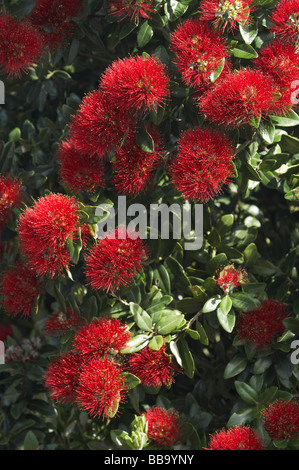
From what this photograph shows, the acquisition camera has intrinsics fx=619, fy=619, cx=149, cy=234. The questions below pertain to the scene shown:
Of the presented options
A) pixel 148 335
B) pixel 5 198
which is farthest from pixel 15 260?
pixel 148 335

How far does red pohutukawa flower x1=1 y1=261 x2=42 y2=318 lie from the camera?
5.26ft

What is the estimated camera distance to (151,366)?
1.47 m

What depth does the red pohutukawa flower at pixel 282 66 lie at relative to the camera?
1.44 meters

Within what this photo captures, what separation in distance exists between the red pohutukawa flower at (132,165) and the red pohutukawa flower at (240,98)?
0.57 ft

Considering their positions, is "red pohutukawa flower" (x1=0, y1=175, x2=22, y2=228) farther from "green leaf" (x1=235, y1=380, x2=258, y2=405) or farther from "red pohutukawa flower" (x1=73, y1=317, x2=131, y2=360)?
"green leaf" (x1=235, y1=380, x2=258, y2=405)

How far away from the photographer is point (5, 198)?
1.61m

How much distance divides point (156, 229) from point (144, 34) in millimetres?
488

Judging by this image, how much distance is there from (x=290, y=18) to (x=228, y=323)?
73 centimetres

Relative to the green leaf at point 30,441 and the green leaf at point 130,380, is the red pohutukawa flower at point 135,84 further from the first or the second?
the green leaf at point 30,441

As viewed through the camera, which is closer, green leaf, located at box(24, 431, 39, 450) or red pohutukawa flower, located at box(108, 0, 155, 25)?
red pohutukawa flower, located at box(108, 0, 155, 25)

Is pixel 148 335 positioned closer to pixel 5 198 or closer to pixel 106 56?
pixel 5 198

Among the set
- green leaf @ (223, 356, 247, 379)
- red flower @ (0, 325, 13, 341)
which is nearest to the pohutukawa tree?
green leaf @ (223, 356, 247, 379)

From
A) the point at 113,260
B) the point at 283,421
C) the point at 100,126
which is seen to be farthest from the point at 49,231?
the point at 283,421

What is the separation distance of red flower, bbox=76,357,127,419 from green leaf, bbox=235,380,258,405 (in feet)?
1.01
